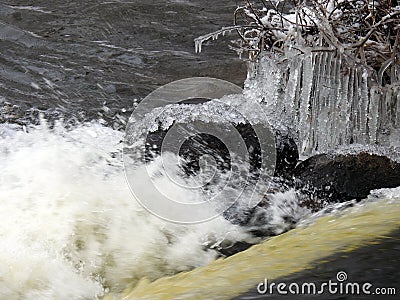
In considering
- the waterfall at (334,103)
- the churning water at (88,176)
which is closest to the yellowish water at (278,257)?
the churning water at (88,176)

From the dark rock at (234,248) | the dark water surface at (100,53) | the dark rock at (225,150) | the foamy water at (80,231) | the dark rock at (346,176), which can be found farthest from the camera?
the dark water surface at (100,53)

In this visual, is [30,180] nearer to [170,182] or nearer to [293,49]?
[170,182]

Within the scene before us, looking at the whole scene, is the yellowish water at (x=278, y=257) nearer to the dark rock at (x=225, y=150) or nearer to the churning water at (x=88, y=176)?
the churning water at (x=88, y=176)

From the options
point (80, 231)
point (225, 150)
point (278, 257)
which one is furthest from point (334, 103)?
point (80, 231)

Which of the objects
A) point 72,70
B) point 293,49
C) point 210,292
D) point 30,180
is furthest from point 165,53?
point 210,292

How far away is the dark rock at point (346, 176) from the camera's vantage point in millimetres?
4988

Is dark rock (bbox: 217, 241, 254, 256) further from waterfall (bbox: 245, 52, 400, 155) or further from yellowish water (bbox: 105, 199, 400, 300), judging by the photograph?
waterfall (bbox: 245, 52, 400, 155)

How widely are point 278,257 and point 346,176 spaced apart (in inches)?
62.9

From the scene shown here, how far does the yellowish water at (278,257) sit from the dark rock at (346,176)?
1.34 feet

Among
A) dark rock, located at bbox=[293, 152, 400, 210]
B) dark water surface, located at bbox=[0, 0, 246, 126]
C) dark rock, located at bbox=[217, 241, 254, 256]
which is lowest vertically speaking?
dark rock, located at bbox=[217, 241, 254, 256]

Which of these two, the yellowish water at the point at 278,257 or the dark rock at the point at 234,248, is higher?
the yellowish water at the point at 278,257

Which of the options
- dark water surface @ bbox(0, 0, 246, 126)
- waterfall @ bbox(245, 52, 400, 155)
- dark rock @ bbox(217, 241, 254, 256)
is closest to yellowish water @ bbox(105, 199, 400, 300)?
dark rock @ bbox(217, 241, 254, 256)

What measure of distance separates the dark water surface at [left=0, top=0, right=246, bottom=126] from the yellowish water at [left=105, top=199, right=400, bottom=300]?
2.47 m

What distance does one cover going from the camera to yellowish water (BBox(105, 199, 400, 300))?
132 inches
